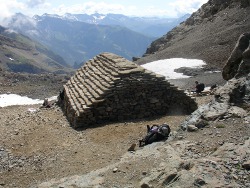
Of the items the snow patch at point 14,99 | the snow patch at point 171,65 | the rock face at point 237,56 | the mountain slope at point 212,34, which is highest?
the rock face at point 237,56

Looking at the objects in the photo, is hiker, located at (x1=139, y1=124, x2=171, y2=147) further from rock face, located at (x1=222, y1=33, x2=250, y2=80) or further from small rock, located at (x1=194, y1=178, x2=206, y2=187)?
small rock, located at (x1=194, y1=178, x2=206, y2=187)

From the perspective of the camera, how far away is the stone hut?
19438 mm

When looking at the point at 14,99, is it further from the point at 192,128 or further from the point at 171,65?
the point at 192,128

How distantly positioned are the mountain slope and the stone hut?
24411 millimetres

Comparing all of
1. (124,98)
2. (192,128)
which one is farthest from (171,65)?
(192,128)

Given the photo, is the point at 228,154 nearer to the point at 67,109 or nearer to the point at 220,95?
the point at 220,95

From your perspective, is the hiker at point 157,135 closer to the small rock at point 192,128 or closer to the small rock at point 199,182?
the small rock at point 192,128

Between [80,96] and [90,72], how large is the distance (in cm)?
373

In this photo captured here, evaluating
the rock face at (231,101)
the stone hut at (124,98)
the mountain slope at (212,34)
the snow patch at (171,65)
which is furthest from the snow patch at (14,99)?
the rock face at (231,101)

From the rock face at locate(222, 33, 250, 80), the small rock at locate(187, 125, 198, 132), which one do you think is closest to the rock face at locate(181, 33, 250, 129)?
the small rock at locate(187, 125, 198, 132)

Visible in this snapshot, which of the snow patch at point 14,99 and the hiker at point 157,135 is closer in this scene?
the hiker at point 157,135

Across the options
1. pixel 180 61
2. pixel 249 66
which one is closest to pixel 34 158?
pixel 249 66

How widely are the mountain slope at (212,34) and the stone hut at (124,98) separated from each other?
24411 mm

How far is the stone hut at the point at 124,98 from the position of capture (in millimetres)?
19438
